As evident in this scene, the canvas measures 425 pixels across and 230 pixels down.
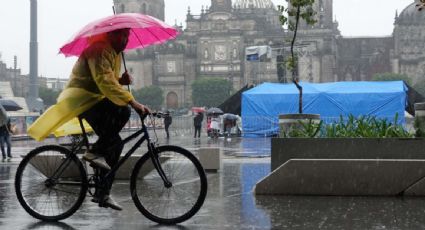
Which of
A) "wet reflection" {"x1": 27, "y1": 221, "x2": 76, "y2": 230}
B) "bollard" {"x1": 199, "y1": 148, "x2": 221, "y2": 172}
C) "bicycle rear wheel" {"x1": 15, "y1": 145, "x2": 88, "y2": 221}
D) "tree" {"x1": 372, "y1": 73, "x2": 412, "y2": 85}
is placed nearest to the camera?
"wet reflection" {"x1": 27, "y1": 221, "x2": 76, "y2": 230}

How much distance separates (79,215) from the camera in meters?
5.09

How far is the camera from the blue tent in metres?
23.8

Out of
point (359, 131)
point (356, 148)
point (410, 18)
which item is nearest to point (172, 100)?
point (410, 18)

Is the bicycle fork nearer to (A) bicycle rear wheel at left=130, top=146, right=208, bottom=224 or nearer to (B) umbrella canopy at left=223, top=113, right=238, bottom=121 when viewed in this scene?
(A) bicycle rear wheel at left=130, top=146, right=208, bottom=224

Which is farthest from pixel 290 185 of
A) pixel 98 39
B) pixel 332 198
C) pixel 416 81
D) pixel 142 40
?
pixel 416 81

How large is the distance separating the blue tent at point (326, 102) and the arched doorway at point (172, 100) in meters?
75.4

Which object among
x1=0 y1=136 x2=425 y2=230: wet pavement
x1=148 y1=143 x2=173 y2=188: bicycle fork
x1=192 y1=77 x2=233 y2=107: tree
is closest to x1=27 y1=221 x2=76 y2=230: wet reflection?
x1=0 y1=136 x2=425 y2=230: wet pavement

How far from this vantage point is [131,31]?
545 centimetres

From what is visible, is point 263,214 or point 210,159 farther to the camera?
point 210,159

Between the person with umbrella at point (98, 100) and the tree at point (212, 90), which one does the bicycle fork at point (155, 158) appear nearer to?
the person with umbrella at point (98, 100)

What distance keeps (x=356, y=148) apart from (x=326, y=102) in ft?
59.2

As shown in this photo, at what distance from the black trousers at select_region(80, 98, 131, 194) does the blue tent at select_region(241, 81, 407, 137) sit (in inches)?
738

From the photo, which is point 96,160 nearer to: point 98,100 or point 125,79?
point 98,100

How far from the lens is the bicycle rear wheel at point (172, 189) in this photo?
4617mm
